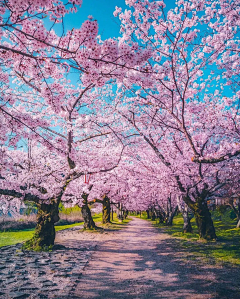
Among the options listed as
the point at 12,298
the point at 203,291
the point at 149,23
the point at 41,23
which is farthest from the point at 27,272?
the point at 149,23

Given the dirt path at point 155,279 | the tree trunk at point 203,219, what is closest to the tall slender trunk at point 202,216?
the tree trunk at point 203,219

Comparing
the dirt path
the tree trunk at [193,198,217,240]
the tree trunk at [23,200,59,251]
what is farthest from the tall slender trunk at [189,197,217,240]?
the tree trunk at [23,200,59,251]

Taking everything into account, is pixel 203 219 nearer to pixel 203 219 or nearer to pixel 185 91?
pixel 203 219

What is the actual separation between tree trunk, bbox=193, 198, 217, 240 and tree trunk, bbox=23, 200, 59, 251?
8641 millimetres

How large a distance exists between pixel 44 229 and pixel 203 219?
9.56 meters

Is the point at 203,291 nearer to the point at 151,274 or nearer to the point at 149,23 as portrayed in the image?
the point at 151,274

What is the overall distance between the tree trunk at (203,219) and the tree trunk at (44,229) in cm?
864

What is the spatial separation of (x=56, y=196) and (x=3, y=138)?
16.4 ft

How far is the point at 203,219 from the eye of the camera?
12453 millimetres

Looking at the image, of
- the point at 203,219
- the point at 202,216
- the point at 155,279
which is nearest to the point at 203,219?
the point at 203,219

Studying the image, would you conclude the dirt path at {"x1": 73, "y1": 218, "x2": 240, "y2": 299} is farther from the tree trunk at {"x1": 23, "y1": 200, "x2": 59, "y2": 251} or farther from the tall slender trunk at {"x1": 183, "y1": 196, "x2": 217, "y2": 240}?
the tall slender trunk at {"x1": 183, "y1": 196, "x2": 217, "y2": 240}

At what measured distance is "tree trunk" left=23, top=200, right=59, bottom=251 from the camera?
10016 millimetres

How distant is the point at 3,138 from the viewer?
650 centimetres

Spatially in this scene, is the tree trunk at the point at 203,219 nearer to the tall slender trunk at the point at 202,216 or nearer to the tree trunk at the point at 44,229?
the tall slender trunk at the point at 202,216
